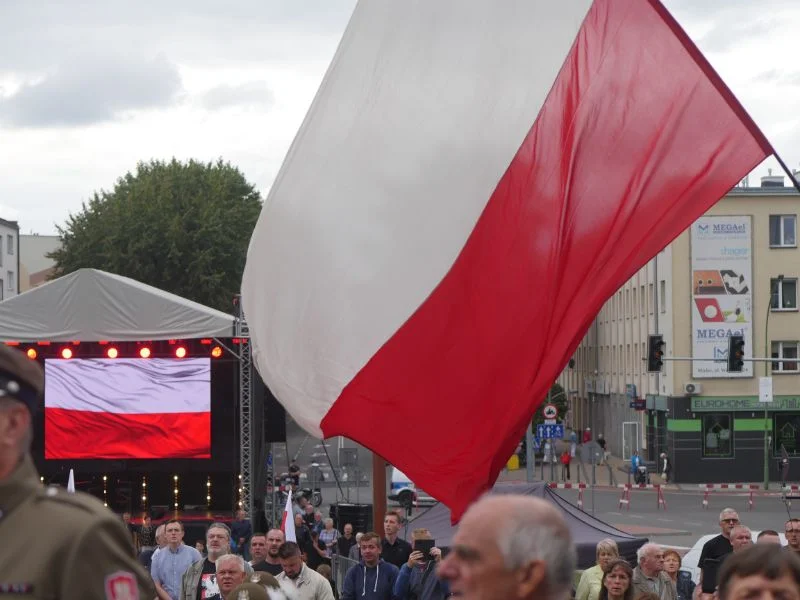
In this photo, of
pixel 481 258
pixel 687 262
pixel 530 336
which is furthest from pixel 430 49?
pixel 687 262

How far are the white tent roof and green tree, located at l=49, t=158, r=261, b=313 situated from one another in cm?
3326

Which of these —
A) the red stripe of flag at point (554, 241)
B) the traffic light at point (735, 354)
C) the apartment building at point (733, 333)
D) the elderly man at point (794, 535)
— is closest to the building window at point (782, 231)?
the apartment building at point (733, 333)

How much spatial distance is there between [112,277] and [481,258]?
58.8 ft

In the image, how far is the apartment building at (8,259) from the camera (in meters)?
92.0

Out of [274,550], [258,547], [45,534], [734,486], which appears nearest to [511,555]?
[45,534]

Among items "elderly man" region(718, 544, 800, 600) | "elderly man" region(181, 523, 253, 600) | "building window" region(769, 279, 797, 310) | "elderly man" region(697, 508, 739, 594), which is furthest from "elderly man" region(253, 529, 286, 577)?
"building window" region(769, 279, 797, 310)

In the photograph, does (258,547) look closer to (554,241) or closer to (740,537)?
(740,537)

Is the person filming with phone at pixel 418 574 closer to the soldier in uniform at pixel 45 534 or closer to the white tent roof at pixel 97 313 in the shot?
the soldier in uniform at pixel 45 534

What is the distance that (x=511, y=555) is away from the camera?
2.28m

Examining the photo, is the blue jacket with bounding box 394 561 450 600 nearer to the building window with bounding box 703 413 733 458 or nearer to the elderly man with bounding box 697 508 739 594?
the elderly man with bounding box 697 508 739 594

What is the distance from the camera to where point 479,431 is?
335 inches

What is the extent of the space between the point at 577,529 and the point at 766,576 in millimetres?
15142

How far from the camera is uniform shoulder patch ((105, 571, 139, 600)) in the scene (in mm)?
2174

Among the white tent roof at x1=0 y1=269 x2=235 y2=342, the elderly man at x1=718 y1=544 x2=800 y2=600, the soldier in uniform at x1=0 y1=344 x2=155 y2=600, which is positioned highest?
the white tent roof at x1=0 y1=269 x2=235 y2=342
